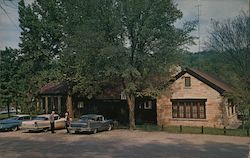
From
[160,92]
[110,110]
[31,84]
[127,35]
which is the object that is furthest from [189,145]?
[31,84]

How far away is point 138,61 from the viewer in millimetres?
30969

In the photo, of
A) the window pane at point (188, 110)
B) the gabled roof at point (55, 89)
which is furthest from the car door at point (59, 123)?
the gabled roof at point (55, 89)

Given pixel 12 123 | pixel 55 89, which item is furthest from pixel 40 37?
pixel 12 123

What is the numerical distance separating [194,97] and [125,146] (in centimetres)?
1440

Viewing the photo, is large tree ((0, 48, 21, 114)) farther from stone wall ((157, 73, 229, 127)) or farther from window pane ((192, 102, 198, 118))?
window pane ((192, 102, 198, 118))

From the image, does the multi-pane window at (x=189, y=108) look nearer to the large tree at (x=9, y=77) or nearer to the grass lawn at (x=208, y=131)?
the grass lawn at (x=208, y=131)

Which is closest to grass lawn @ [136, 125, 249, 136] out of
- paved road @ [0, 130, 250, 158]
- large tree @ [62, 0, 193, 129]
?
paved road @ [0, 130, 250, 158]

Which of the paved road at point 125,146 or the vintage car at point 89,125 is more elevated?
the vintage car at point 89,125

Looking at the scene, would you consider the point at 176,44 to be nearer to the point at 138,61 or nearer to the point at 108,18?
the point at 138,61

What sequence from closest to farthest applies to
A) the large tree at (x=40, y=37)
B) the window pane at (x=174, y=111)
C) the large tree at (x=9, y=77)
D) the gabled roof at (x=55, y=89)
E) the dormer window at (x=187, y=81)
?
the dormer window at (x=187, y=81) < the window pane at (x=174, y=111) < the large tree at (x=40, y=37) < the gabled roof at (x=55, y=89) < the large tree at (x=9, y=77)

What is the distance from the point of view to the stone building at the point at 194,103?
33562mm

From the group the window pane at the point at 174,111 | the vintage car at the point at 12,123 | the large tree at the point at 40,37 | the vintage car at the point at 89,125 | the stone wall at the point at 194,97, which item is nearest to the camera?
the vintage car at the point at 89,125

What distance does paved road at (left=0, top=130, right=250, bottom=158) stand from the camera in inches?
739

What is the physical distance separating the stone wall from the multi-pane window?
1.03 ft
